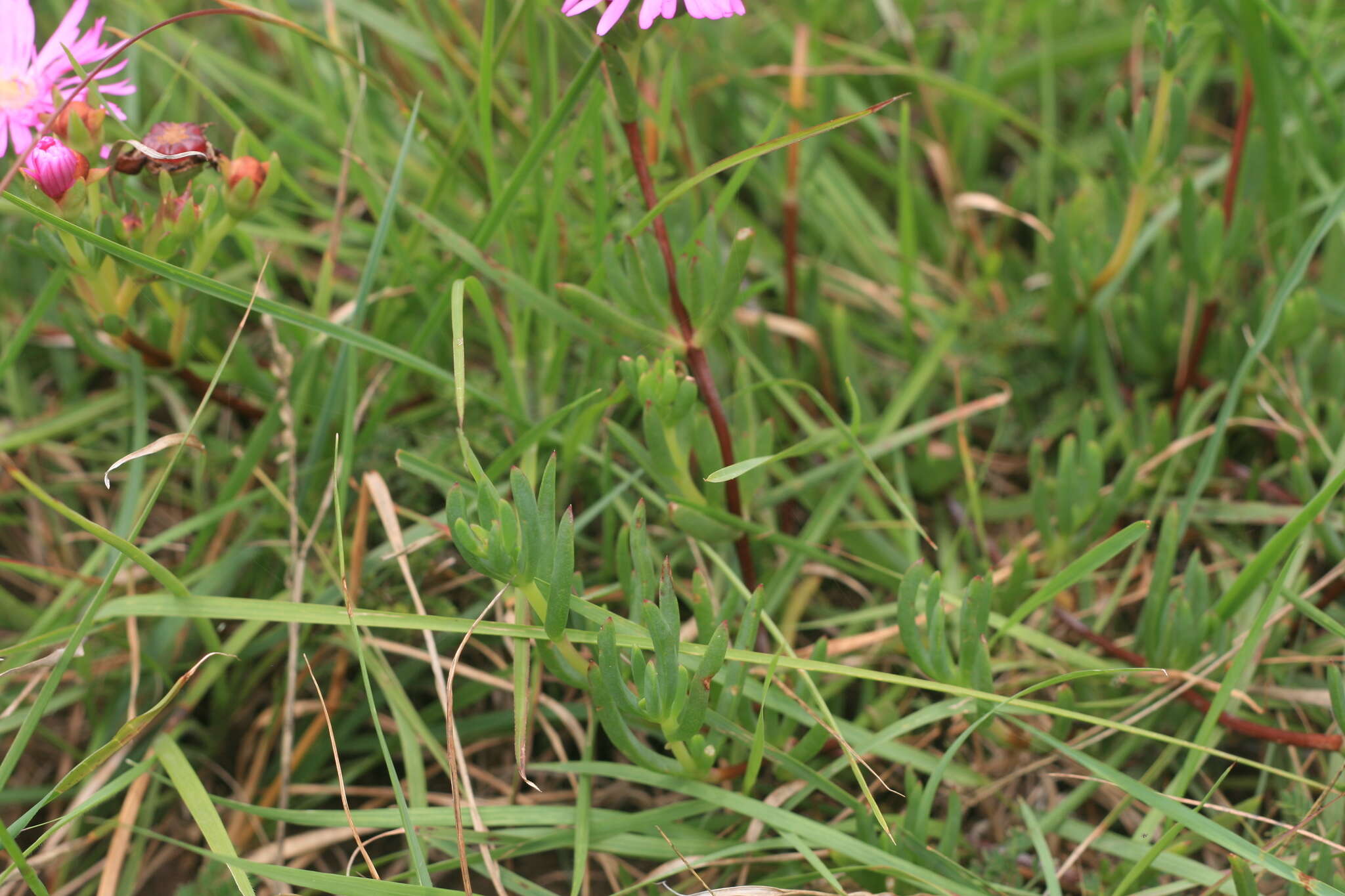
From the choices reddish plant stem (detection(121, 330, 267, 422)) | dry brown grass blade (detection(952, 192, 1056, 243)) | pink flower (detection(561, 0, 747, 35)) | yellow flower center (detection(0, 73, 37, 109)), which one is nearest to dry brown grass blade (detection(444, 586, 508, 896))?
reddish plant stem (detection(121, 330, 267, 422))

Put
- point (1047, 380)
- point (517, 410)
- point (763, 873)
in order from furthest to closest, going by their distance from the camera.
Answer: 1. point (1047, 380)
2. point (517, 410)
3. point (763, 873)

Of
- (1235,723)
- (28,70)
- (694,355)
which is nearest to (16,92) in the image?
(28,70)

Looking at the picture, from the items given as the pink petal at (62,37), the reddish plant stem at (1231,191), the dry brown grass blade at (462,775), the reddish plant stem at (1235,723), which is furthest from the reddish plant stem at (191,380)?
the reddish plant stem at (1231,191)

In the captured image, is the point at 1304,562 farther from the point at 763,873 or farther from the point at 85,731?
the point at 85,731

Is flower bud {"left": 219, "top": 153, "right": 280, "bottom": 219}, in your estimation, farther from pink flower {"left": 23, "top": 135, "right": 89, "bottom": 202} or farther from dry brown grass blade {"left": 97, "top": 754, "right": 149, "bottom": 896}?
dry brown grass blade {"left": 97, "top": 754, "right": 149, "bottom": 896}

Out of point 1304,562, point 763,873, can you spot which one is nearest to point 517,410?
point 763,873

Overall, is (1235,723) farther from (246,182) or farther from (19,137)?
(19,137)

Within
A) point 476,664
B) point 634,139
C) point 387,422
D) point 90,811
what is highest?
point 634,139
